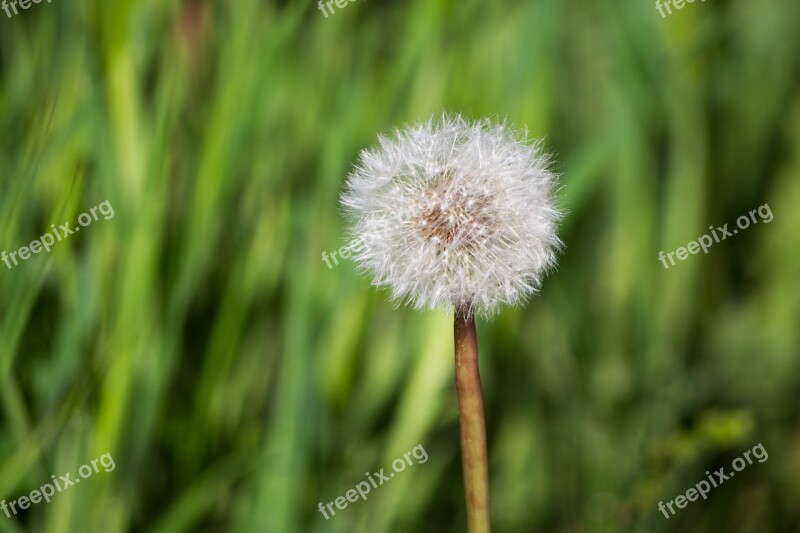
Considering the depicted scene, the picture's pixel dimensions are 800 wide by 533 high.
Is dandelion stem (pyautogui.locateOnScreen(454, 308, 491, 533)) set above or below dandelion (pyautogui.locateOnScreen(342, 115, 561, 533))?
below

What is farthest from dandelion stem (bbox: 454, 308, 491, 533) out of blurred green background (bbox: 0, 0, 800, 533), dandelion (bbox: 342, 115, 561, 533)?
blurred green background (bbox: 0, 0, 800, 533)

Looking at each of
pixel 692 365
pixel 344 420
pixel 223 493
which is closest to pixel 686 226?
pixel 692 365

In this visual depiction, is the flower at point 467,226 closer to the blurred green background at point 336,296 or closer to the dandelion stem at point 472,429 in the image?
the dandelion stem at point 472,429

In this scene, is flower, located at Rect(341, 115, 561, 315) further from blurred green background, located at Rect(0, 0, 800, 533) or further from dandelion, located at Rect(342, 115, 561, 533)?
blurred green background, located at Rect(0, 0, 800, 533)

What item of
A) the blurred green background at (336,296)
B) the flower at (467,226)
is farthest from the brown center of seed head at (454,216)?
the blurred green background at (336,296)

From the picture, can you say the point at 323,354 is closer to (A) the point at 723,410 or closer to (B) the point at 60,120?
(B) the point at 60,120

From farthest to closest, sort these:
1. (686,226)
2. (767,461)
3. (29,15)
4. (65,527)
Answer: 1. (29,15)
2. (686,226)
3. (767,461)
4. (65,527)
